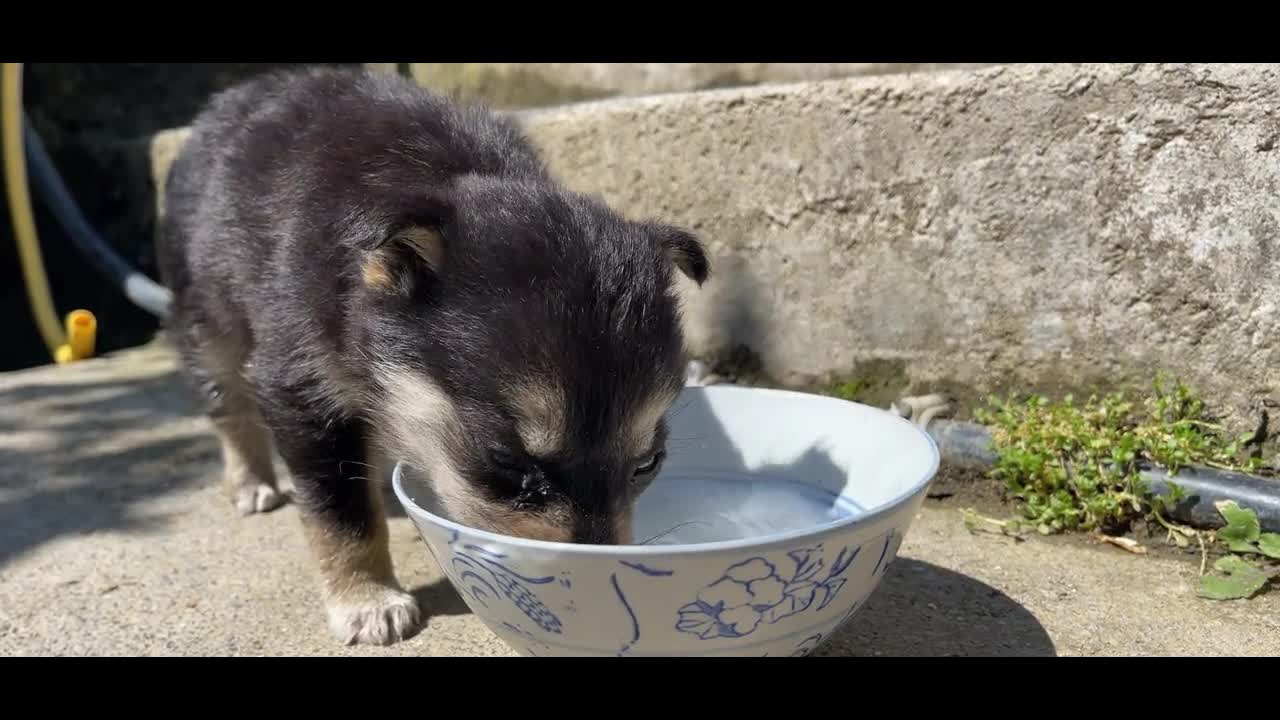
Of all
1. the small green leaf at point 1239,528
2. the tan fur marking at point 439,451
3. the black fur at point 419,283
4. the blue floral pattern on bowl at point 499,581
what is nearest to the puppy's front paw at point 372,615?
the black fur at point 419,283

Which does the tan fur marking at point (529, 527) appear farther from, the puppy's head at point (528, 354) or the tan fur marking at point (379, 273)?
the tan fur marking at point (379, 273)

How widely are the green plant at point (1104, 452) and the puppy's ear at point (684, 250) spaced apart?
139 cm

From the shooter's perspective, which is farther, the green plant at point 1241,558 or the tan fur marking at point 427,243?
the green plant at point 1241,558

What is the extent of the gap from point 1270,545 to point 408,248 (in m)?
2.57

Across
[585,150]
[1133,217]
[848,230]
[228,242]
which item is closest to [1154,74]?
[1133,217]

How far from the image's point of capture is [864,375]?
4047 mm

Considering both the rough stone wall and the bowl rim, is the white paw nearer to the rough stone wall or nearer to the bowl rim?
the bowl rim

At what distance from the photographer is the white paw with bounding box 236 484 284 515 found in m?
3.84

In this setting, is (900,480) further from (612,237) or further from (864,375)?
(864,375)

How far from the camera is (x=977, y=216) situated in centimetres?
369

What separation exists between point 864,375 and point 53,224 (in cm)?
590

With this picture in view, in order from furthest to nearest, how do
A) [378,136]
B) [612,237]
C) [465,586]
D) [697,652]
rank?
1. [378,136]
2. [612,237]
3. [465,586]
4. [697,652]

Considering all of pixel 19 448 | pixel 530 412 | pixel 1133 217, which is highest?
pixel 1133 217

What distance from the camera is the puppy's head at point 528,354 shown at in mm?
2273
